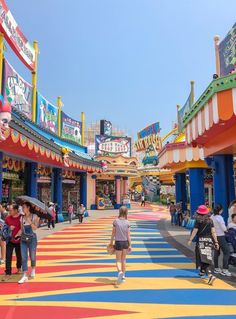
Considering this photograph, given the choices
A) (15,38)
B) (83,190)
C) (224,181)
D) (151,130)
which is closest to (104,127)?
(151,130)

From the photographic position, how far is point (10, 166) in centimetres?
1453

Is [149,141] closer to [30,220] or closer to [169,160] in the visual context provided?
[169,160]

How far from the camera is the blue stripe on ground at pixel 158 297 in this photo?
5.20 meters

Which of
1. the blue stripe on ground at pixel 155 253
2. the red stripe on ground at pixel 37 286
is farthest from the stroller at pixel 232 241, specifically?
the red stripe on ground at pixel 37 286

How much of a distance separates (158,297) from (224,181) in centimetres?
621

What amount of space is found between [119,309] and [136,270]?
2580 mm

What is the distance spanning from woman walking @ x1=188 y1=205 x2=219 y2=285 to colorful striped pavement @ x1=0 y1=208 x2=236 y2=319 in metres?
0.24

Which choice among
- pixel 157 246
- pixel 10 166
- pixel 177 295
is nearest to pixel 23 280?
pixel 177 295

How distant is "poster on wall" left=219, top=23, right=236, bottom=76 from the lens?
8727 mm

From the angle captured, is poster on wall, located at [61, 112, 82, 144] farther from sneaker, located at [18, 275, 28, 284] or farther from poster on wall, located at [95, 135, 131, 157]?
sneaker, located at [18, 275, 28, 284]

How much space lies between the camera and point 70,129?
25.6 metres

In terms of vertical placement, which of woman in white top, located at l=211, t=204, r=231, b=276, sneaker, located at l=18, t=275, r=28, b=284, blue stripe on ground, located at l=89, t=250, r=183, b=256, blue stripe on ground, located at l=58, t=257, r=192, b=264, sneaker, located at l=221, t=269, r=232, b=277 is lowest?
blue stripe on ground, located at l=89, t=250, r=183, b=256

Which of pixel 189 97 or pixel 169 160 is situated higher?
pixel 189 97

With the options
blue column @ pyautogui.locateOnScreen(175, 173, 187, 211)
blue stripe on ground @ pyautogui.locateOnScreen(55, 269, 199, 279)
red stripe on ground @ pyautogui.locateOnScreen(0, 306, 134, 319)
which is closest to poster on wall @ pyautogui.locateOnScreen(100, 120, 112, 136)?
blue column @ pyautogui.locateOnScreen(175, 173, 187, 211)
